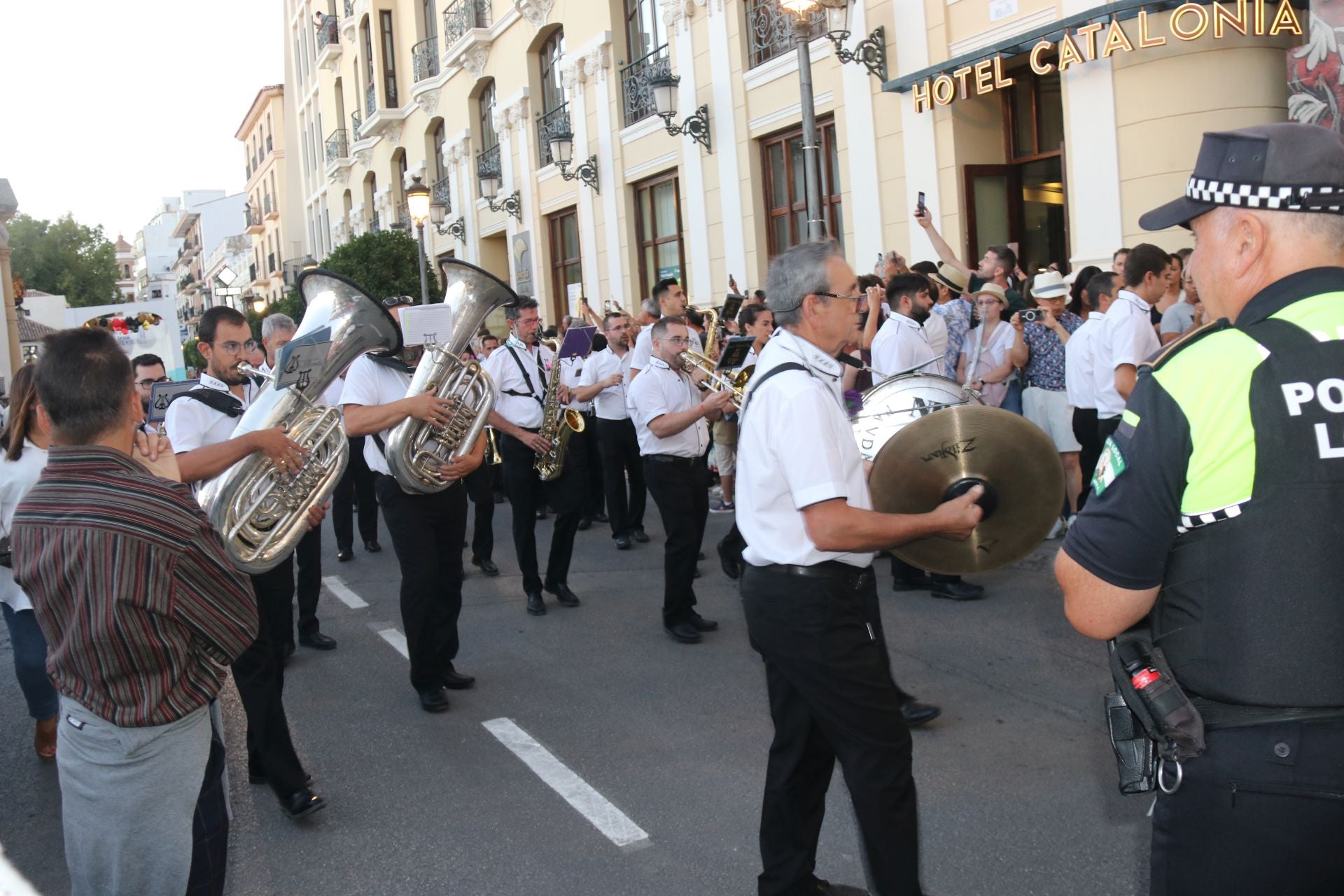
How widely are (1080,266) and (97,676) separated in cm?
1002

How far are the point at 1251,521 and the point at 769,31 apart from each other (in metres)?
14.2

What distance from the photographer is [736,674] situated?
610 cm

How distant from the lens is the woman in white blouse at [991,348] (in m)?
8.63

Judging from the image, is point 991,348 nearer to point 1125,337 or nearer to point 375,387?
point 1125,337

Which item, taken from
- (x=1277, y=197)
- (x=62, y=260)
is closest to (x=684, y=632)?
(x=1277, y=197)

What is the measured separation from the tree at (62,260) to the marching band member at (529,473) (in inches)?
2830

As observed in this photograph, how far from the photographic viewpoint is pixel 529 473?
8.09m

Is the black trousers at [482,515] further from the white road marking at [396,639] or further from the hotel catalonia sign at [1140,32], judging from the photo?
the hotel catalonia sign at [1140,32]

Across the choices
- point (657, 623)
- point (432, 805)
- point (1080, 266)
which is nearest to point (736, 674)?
point (657, 623)

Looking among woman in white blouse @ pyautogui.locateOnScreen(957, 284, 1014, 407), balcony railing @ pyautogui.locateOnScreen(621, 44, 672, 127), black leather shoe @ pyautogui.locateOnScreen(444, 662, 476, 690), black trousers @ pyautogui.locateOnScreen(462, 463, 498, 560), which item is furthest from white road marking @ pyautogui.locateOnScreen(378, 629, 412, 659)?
balcony railing @ pyautogui.locateOnScreen(621, 44, 672, 127)

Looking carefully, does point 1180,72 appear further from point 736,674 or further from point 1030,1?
point 736,674

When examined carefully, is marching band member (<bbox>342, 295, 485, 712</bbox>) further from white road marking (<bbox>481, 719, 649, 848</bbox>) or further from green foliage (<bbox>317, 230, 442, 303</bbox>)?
green foliage (<bbox>317, 230, 442, 303</bbox>)

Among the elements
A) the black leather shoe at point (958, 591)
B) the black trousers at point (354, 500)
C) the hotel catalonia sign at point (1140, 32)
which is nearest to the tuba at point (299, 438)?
the black leather shoe at point (958, 591)

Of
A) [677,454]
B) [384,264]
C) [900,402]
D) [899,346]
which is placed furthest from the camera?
[384,264]
